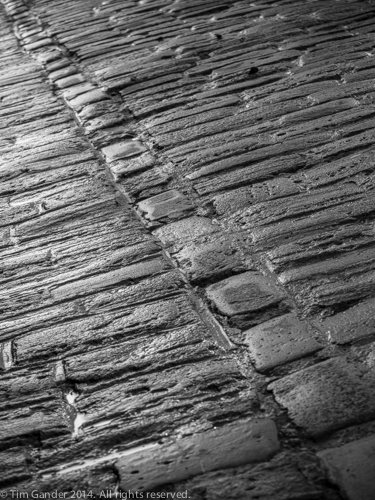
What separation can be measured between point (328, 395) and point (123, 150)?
2.13 metres

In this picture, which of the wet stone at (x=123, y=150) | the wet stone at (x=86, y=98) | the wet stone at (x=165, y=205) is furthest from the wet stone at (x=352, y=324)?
the wet stone at (x=86, y=98)

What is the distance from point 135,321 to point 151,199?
3.11ft

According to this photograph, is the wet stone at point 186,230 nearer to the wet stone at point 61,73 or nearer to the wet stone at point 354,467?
the wet stone at point 354,467

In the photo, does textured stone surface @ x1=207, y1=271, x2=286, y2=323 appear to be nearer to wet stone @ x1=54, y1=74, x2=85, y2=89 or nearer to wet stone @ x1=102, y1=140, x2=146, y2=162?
wet stone @ x1=102, y1=140, x2=146, y2=162

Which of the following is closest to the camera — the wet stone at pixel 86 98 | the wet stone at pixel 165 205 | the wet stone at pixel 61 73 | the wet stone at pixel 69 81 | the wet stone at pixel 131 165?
the wet stone at pixel 165 205

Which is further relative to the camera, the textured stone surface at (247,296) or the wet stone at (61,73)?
the wet stone at (61,73)

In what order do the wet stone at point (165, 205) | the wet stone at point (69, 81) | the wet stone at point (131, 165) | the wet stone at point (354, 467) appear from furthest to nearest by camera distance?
the wet stone at point (69, 81), the wet stone at point (131, 165), the wet stone at point (165, 205), the wet stone at point (354, 467)

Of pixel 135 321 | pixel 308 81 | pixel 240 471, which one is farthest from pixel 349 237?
pixel 308 81

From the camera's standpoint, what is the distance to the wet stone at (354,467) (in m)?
1.82

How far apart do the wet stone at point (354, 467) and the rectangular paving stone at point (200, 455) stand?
0.48 ft

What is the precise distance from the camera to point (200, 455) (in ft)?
6.51

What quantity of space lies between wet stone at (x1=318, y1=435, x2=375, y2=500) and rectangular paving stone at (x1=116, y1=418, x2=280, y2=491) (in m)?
0.15

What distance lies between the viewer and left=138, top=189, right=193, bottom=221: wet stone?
3285 mm

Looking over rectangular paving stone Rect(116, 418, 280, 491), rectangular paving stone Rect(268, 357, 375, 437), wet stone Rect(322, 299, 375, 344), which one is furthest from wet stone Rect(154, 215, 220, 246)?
rectangular paving stone Rect(116, 418, 280, 491)
